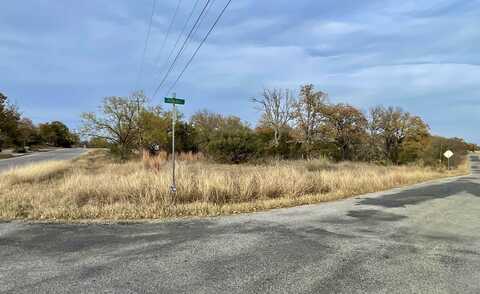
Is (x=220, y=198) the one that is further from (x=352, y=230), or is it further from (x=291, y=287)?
(x=291, y=287)

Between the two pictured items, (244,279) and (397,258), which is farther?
(397,258)

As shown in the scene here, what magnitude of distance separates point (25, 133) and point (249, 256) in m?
69.3

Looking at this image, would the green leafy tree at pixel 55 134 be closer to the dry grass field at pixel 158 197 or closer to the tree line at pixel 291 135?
the tree line at pixel 291 135

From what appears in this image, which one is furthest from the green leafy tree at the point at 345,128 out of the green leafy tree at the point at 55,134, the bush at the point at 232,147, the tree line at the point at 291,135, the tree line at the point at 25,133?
the green leafy tree at the point at 55,134

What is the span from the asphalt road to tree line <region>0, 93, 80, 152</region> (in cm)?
2471

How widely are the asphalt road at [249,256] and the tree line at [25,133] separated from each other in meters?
24.7

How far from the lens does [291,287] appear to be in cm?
338

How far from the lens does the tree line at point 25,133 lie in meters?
45.7

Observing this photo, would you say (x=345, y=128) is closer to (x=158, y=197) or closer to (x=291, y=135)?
(x=291, y=135)

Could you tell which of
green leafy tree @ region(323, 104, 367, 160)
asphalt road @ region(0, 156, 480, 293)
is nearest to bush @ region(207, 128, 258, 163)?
asphalt road @ region(0, 156, 480, 293)

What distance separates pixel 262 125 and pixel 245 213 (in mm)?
→ 40329

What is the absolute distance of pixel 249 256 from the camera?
435cm

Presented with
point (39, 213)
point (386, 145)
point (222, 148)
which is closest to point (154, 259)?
point (39, 213)

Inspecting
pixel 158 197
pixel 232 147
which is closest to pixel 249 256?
pixel 158 197
